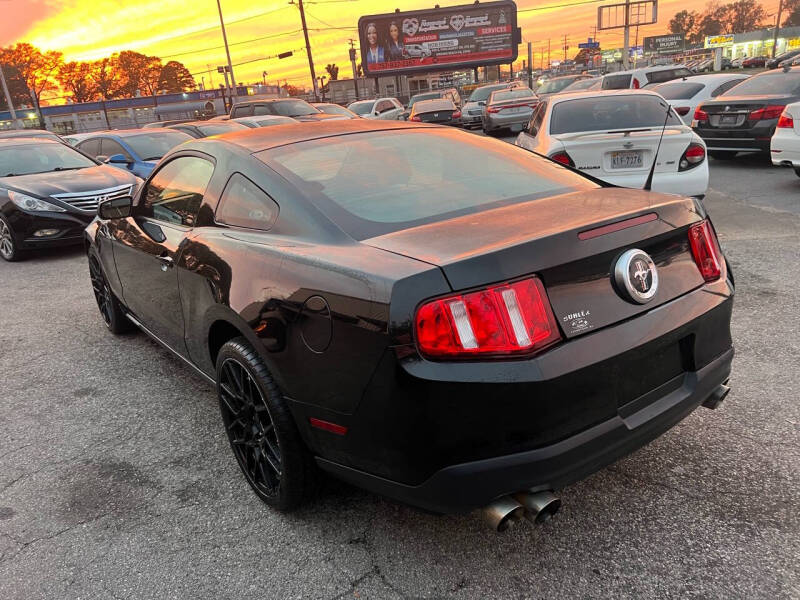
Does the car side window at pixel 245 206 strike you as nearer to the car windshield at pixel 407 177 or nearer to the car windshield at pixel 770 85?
the car windshield at pixel 407 177

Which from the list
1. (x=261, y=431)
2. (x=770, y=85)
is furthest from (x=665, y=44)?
(x=261, y=431)

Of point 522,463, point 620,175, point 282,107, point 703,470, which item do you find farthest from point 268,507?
point 282,107

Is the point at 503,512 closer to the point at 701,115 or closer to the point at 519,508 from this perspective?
the point at 519,508

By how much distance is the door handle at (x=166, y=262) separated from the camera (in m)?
3.20

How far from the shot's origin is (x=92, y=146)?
38.1 ft

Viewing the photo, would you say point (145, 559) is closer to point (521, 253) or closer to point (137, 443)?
point (137, 443)

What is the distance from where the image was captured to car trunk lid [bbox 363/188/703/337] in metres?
1.89

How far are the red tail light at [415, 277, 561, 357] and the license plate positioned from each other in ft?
16.6

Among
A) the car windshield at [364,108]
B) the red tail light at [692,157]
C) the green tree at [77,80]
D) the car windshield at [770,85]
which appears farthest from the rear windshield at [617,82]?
the green tree at [77,80]

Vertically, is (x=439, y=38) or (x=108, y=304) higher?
(x=439, y=38)

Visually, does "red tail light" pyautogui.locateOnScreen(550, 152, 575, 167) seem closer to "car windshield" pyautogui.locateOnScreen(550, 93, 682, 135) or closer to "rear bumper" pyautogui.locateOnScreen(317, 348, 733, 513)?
"car windshield" pyautogui.locateOnScreen(550, 93, 682, 135)

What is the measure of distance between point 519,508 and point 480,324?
0.59 metres

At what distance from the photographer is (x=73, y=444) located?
336cm

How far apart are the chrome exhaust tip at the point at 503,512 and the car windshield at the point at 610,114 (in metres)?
5.86
